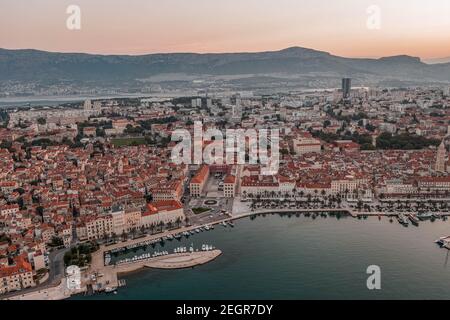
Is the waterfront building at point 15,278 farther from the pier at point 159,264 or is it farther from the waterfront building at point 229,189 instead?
the waterfront building at point 229,189

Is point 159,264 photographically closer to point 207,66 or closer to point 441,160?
point 441,160

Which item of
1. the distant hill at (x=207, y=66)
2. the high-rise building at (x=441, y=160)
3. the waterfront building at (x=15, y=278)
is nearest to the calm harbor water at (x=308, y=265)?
the waterfront building at (x=15, y=278)

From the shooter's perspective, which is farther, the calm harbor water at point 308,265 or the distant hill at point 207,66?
the distant hill at point 207,66

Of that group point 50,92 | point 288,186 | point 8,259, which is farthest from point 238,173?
point 50,92

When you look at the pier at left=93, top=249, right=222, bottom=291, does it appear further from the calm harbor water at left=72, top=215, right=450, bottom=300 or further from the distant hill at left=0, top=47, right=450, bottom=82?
the distant hill at left=0, top=47, right=450, bottom=82
